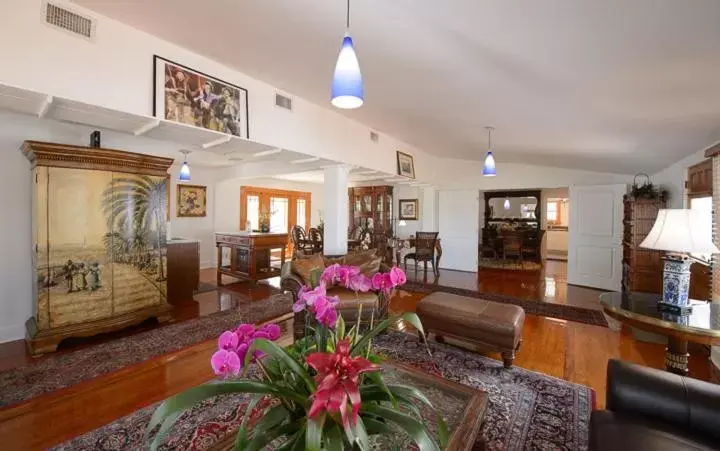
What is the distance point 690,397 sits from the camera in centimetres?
133

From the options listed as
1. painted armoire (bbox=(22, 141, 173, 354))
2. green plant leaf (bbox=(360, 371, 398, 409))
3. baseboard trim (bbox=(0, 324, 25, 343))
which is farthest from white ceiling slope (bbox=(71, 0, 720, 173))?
baseboard trim (bbox=(0, 324, 25, 343))

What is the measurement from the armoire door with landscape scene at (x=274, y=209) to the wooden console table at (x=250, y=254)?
186cm

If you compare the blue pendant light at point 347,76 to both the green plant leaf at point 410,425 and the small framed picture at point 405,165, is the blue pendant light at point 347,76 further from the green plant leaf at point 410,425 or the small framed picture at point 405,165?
the small framed picture at point 405,165

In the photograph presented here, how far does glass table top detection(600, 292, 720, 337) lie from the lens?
5.96ft

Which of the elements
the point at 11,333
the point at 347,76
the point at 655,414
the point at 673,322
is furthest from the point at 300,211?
the point at 655,414

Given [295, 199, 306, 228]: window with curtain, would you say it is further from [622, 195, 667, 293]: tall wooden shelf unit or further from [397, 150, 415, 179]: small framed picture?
[622, 195, 667, 293]: tall wooden shelf unit

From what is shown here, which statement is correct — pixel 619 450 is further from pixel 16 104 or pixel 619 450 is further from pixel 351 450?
pixel 16 104

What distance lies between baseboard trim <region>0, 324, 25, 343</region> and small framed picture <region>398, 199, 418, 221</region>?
265 inches

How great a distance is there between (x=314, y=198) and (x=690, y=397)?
29.5 ft

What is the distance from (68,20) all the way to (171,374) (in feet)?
8.71

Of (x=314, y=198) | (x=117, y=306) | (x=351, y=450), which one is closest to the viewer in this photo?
(x=351, y=450)

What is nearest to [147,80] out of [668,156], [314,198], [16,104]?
[16,104]

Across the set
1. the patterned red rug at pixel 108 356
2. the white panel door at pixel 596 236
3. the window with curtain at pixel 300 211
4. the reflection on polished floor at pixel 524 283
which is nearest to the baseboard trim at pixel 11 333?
the patterned red rug at pixel 108 356

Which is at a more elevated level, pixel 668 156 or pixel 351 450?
pixel 668 156
